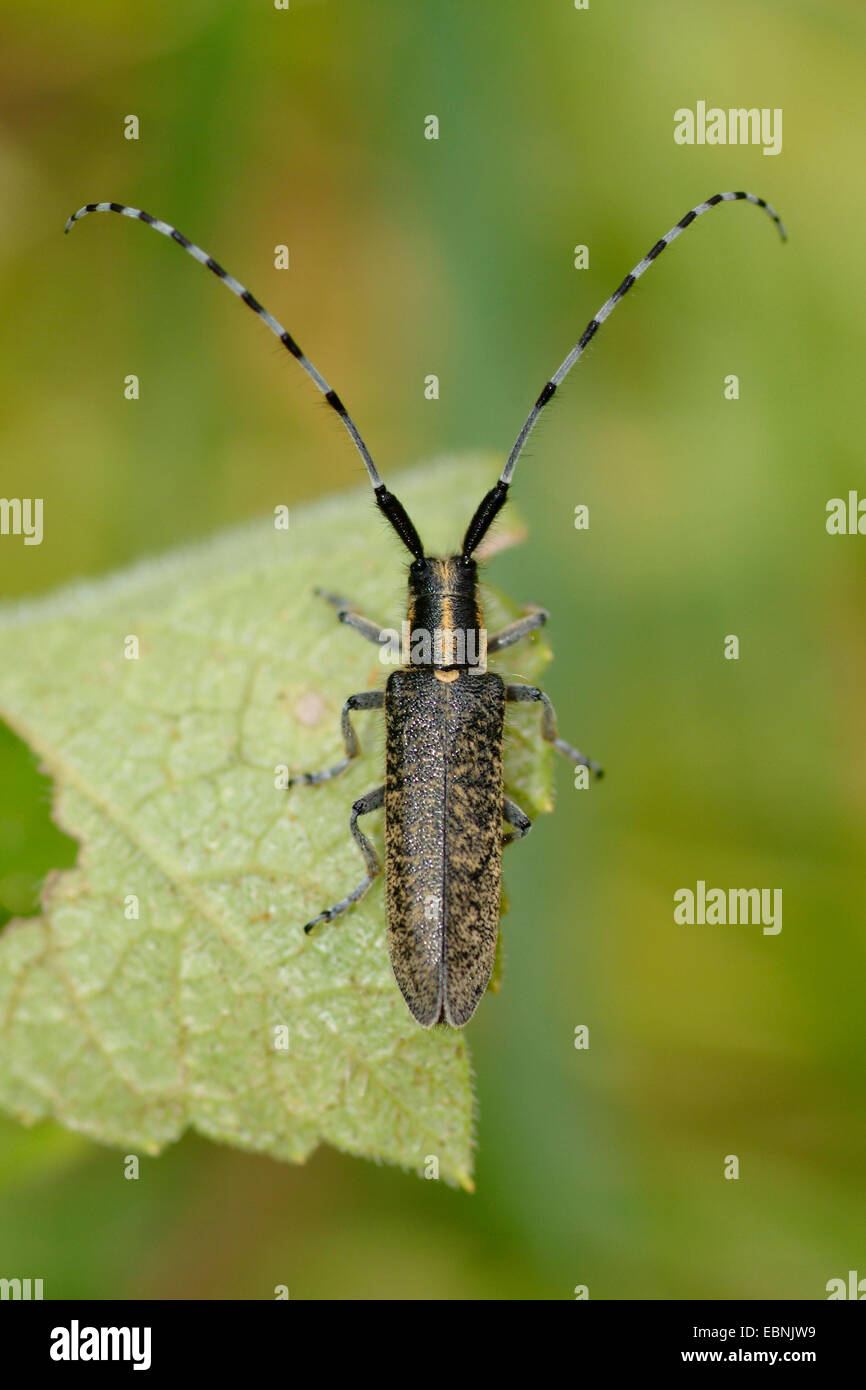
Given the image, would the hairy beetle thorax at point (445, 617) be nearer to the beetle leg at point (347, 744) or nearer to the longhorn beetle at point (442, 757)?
the longhorn beetle at point (442, 757)

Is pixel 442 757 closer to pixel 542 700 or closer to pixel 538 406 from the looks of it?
pixel 542 700

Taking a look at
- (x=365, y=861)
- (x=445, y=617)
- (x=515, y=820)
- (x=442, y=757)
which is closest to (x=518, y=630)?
(x=445, y=617)

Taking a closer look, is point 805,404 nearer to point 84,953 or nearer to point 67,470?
point 67,470

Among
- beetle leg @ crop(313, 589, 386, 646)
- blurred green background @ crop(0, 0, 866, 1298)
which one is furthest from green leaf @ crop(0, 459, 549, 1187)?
blurred green background @ crop(0, 0, 866, 1298)

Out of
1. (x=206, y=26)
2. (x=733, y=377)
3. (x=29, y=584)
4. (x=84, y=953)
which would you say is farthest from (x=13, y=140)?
(x=84, y=953)

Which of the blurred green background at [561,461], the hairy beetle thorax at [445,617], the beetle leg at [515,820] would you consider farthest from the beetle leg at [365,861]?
the blurred green background at [561,461]

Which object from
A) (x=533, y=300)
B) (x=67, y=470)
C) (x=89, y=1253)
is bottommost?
(x=89, y=1253)

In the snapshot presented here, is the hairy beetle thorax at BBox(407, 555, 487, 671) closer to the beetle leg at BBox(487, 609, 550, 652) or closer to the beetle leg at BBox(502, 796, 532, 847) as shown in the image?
the beetle leg at BBox(487, 609, 550, 652)
